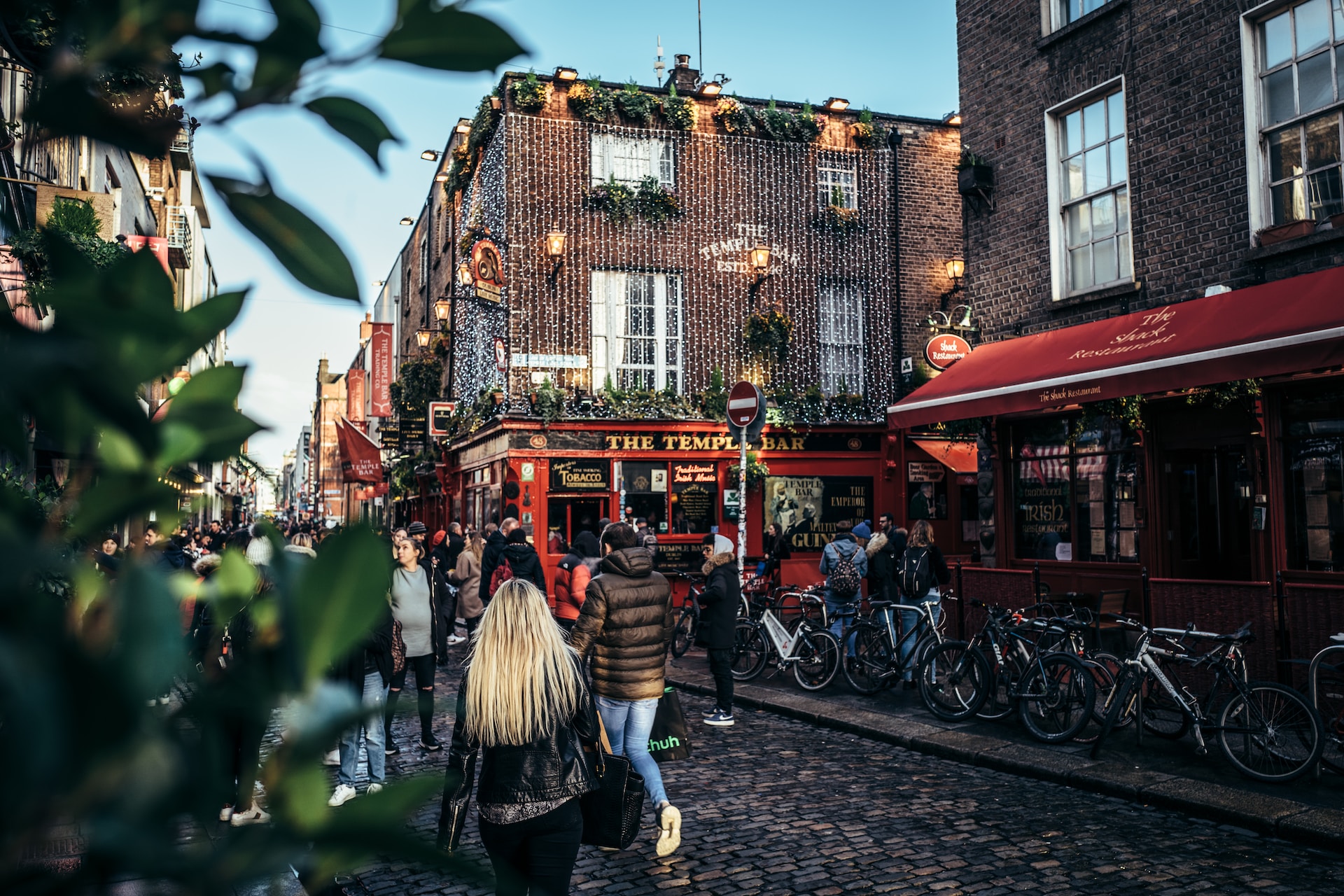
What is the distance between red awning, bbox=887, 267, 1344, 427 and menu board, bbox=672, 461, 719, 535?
738cm

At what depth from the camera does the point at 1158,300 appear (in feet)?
37.5

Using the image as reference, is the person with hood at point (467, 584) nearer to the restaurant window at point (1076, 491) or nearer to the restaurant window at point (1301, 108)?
the restaurant window at point (1076, 491)

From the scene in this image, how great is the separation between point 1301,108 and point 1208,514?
167 inches

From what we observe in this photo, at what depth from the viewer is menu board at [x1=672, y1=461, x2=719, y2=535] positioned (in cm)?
2023

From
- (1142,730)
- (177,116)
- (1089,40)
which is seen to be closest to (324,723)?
(177,116)

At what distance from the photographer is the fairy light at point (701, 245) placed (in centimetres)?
2008

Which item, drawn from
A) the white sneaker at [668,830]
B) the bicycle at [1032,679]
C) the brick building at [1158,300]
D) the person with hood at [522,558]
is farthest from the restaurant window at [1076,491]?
the white sneaker at [668,830]

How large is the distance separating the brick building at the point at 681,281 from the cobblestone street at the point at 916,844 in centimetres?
1211

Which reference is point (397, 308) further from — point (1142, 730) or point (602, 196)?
point (1142, 730)

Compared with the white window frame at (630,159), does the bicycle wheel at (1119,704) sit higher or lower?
lower

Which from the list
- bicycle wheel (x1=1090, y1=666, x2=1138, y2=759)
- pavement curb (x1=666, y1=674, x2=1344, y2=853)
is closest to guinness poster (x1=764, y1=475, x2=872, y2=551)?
pavement curb (x1=666, y1=674, x2=1344, y2=853)

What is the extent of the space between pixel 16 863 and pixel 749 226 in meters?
21.5

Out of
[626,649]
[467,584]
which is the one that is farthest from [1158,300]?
[467,584]

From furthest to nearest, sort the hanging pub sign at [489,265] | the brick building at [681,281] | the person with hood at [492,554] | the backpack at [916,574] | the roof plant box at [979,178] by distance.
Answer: the hanging pub sign at [489,265] < the brick building at [681,281] < the roof plant box at [979,178] < the person with hood at [492,554] < the backpack at [916,574]
